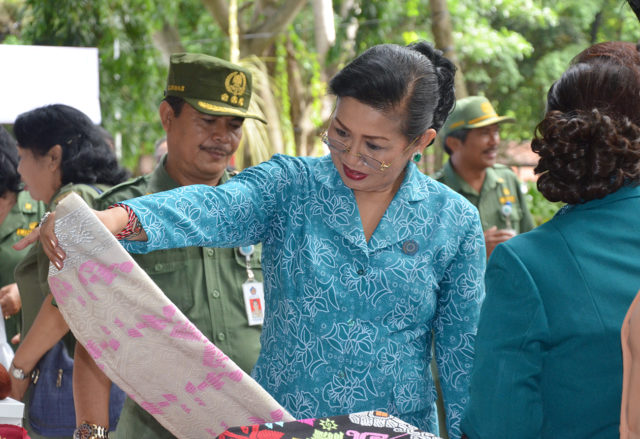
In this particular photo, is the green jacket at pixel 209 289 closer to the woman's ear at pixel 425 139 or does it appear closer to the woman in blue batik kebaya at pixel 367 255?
the woman in blue batik kebaya at pixel 367 255

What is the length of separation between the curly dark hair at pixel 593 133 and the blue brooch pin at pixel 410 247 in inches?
18.5

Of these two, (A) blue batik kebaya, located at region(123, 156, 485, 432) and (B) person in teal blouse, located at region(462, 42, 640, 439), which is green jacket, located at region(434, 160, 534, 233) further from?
(B) person in teal blouse, located at region(462, 42, 640, 439)

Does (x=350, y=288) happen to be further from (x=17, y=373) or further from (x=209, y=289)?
(x=17, y=373)

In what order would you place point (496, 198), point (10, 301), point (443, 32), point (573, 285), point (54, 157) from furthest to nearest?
point (443, 32) < point (496, 198) < point (10, 301) < point (54, 157) < point (573, 285)

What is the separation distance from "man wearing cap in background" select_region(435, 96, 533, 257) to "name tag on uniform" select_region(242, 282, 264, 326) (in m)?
2.19

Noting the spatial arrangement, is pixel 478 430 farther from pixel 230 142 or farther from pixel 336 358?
pixel 230 142

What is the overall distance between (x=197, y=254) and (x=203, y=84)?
59 centimetres

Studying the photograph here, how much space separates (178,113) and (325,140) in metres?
0.90

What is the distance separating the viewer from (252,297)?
244 centimetres

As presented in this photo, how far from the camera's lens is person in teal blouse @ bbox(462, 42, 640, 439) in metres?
1.38

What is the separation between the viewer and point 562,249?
4.66ft

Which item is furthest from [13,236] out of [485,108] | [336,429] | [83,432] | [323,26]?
[323,26]

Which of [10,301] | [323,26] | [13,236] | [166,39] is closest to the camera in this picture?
[10,301]

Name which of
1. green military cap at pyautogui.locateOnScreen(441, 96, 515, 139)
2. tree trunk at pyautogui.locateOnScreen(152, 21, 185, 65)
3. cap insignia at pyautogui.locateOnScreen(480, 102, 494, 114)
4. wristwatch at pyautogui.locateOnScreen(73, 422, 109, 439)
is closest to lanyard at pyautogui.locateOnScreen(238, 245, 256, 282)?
wristwatch at pyautogui.locateOnScreen(73, 422, 109, 439)
